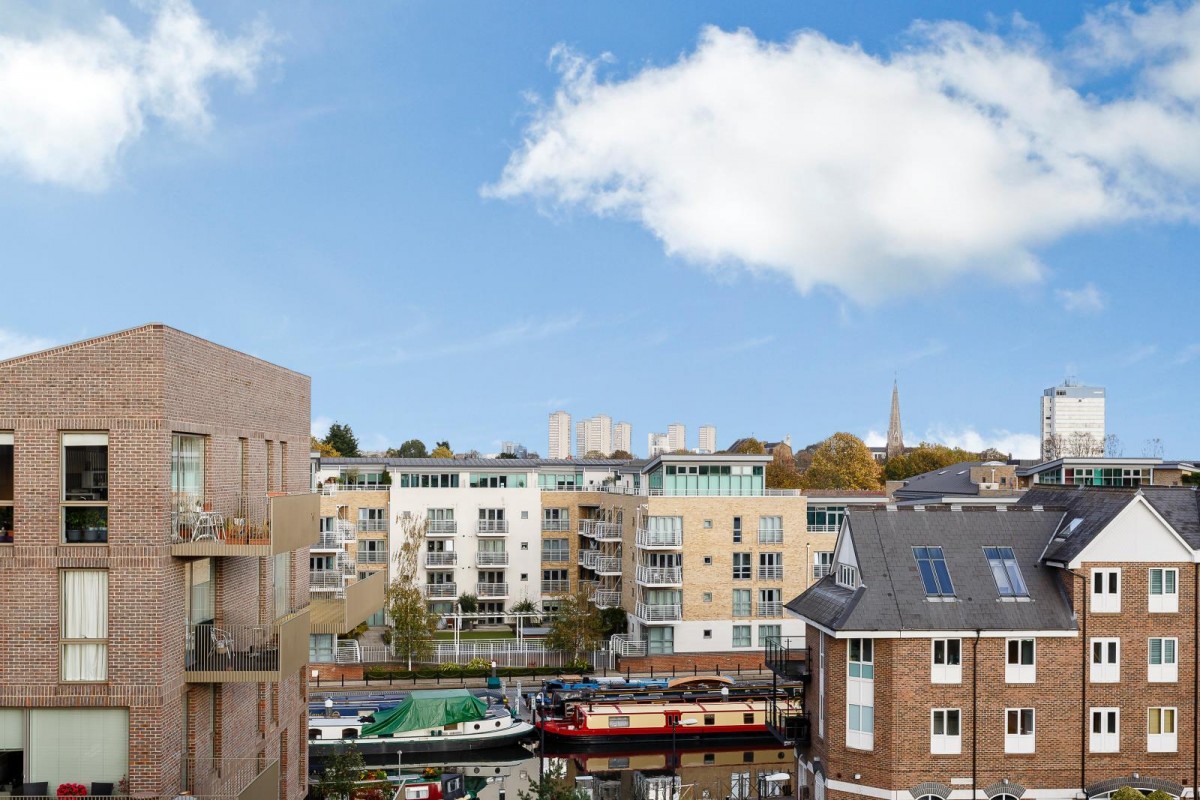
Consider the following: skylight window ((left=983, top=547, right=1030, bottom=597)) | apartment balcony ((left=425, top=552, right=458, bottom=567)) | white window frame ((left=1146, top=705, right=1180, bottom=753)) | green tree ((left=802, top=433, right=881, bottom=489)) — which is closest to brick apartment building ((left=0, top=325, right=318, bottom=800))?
skylight window ((left=983, top=547, right=1030, bottom=597))

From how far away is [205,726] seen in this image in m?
21.1

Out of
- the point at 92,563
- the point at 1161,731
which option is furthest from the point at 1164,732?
the point at 92,563

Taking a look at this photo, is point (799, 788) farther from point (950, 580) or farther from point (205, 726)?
point (205, 726)

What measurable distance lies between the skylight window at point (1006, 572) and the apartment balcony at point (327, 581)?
25432 millimetres

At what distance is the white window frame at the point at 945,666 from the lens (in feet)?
98.7

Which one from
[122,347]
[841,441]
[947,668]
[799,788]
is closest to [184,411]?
[122,347]

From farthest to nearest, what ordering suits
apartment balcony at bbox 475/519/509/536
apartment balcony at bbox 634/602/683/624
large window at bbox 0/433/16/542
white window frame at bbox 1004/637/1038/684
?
apartment balcony at bbox 475/519/509/536
apartment balcony at bbox 634/602/683/624
white window frame at bbox 1004/637/1038/684
large window at bbox 0/433/16/542

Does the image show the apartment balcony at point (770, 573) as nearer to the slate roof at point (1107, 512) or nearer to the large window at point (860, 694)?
the slate roof at point (1107, 512)

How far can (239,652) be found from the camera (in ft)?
Answer: 68.5

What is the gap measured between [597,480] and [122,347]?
5261 cm

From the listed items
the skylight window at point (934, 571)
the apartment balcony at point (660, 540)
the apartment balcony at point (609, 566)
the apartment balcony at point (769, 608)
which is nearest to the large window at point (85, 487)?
the skylight window at point (934, 571)

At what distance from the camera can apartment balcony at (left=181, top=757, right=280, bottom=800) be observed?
66.4 feet

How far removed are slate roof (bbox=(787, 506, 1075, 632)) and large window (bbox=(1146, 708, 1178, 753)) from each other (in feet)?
11.5

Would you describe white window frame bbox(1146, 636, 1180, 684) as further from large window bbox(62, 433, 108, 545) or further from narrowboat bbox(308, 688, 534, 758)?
large window bbox(62, 433, 108, 545)
